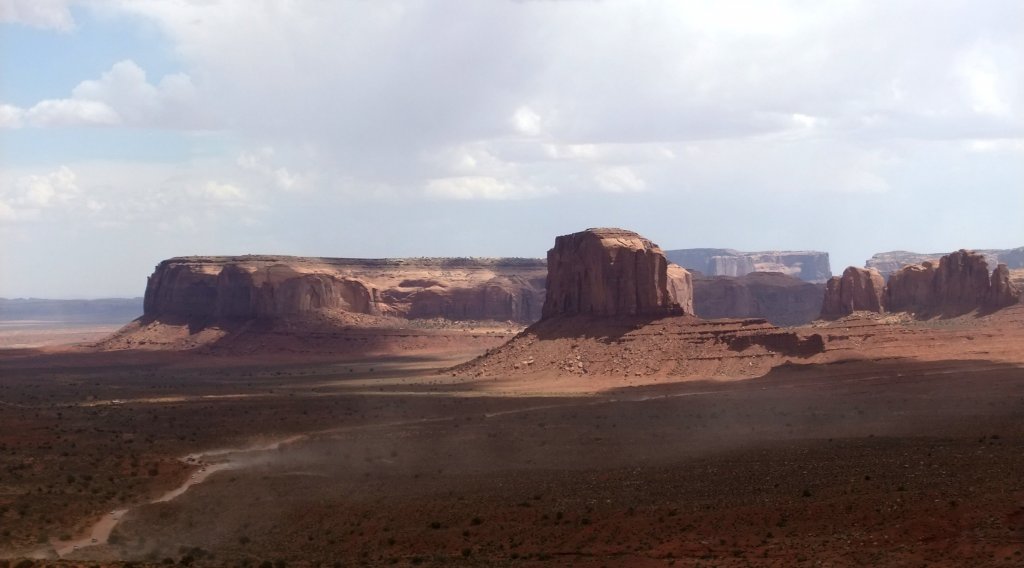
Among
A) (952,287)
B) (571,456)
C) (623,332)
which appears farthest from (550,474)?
(952,287)

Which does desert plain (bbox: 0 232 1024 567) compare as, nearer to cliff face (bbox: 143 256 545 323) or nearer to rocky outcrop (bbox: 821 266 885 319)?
rocky outcrop (bbox: 821 266 885 319)

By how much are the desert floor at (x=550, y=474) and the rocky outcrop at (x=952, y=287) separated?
2654 centimetres

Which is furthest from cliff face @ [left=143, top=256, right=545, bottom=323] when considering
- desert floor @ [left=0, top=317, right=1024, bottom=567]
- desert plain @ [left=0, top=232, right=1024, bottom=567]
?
desert floor @ [left=0, top=317, right=1024, bottom=567]

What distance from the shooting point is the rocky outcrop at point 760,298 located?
163 meters

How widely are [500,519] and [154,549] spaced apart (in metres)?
10.2

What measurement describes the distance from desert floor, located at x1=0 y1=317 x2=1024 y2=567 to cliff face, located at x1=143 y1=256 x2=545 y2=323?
208 ft

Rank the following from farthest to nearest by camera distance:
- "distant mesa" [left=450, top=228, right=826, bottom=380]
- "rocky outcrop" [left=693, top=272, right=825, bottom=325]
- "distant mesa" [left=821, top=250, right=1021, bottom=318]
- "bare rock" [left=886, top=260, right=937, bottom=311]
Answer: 1. "rocky outcrop" [left=693, top=272, right=825, bottom=325]
2. "bare rock" [left=886, top=260, right=937, bottom=311]
3. "distant mesa" [left=821, top=250, right=1021, bottom=318]
4. "distant mesa" [left=450, top=228, right=826, bottom=380]

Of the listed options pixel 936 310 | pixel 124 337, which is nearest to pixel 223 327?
pixel 124 337

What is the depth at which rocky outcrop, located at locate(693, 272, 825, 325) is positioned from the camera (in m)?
163

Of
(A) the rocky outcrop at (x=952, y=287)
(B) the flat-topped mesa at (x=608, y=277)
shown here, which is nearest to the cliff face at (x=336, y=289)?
(B) the flat-topped mesa at (x=608, y=277)

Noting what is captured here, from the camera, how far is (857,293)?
119375 mm

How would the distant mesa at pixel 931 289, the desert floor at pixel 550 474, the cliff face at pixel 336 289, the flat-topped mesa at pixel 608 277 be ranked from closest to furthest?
the desert floor at pixel 550 474
the flat-topped mesa at pixel 608 277
the distant mesa at pixel 931 289
the cliff face at pixel 336 289

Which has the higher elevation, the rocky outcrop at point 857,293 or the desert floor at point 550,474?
the rocky outcrop at point 857,293

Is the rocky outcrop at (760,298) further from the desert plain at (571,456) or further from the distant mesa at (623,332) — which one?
the distant mesa at (623,332)
